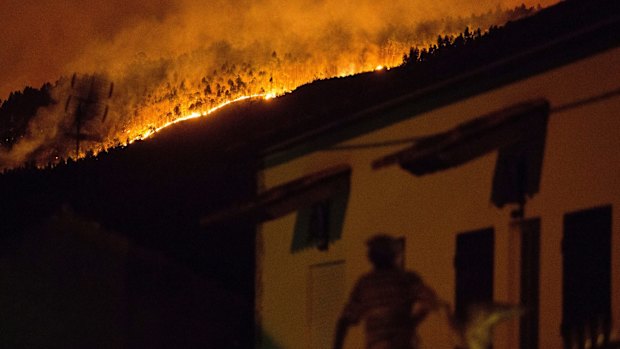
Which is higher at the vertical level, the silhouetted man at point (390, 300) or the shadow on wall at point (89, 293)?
the shadow on wall at point (89, 293)

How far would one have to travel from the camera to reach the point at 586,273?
11.7 metres

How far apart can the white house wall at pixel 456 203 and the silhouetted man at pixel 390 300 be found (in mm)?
3537

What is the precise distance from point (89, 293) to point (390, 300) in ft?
43.1

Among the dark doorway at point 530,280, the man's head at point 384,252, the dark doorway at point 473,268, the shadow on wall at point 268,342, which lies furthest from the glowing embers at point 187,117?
the man's head at point 384,252

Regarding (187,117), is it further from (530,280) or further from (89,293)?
(530,280)

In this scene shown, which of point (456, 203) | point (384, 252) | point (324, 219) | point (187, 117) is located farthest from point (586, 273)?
point (187, 117)

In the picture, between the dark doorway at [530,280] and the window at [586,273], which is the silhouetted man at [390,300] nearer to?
the window at [586,273]

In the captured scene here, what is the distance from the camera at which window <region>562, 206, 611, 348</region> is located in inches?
452

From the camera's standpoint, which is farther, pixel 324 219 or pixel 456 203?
pixel 324 219

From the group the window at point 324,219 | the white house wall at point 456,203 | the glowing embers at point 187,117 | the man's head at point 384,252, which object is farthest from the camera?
the glowing embers at point 187,117

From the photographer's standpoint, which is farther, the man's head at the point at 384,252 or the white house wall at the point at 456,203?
the white house wall at the point at 456,203

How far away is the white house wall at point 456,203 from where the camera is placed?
11703mm

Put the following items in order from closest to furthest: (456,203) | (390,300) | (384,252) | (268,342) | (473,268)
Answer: (390,300), (384,252), (473,268), (456,203), (268,342)

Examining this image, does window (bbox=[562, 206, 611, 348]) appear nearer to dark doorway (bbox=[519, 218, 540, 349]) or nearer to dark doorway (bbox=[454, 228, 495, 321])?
dark doorway (bbox=[519, 218, 540, 349])
